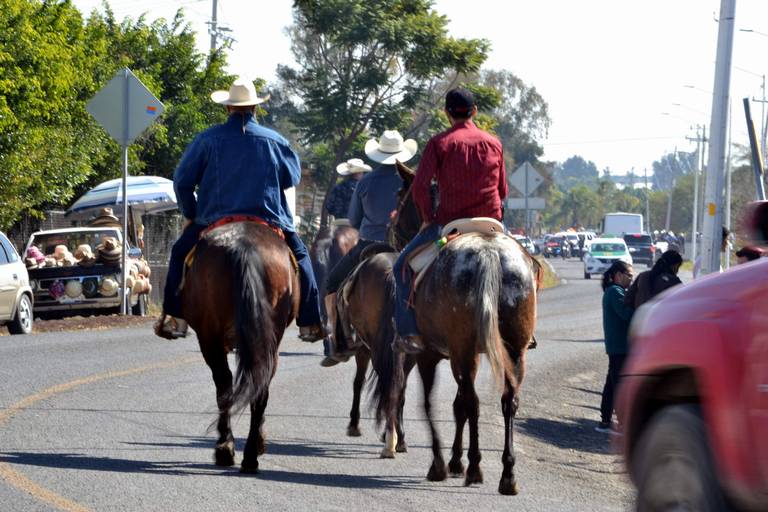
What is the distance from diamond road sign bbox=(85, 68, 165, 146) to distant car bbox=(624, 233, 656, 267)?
5623 cm

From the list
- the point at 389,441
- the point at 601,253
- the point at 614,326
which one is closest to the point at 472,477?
the point at 389,441

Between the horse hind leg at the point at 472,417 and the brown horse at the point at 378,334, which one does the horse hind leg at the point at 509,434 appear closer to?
the horse hind leg at the point at 472,417

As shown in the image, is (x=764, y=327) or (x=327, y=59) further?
(x=327, y=59)

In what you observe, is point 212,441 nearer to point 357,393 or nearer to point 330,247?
point 357,393

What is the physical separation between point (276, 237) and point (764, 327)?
5.16 m

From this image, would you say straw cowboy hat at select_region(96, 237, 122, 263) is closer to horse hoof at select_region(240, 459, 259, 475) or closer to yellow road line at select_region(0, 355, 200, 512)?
yellow road line at select_region(0, 355, 200, 512)

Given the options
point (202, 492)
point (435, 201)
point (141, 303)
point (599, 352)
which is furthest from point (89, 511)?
point (141, 303)

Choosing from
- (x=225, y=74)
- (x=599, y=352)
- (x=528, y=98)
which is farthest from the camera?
(x=528, y=98)

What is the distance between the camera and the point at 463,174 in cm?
914

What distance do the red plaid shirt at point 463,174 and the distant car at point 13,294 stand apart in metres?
12.5

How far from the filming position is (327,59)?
1759 inches

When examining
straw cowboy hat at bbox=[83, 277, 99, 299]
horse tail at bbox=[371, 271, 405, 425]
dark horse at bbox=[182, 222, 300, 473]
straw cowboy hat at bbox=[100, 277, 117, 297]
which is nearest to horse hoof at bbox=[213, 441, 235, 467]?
dark horse at bbox=[182, 222, 300, 473]

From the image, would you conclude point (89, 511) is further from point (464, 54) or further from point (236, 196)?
point (464, 54)

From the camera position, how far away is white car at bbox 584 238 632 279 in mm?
59875
